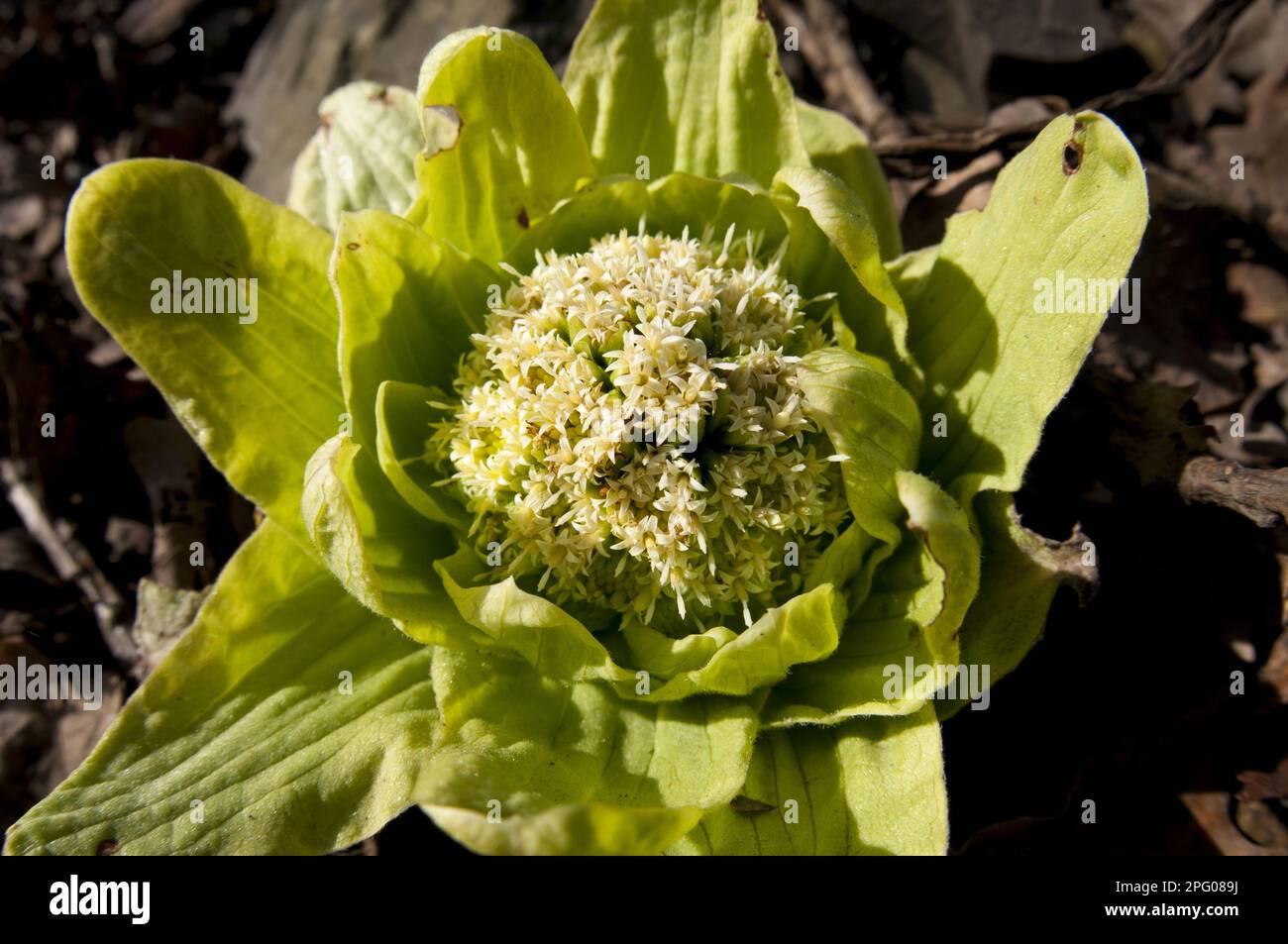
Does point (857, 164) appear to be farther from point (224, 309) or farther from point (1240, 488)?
point (224, 309)

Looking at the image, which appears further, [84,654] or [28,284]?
[28,284]

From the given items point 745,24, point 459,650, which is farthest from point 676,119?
point 459,650

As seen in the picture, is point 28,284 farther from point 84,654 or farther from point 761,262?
point 761,262
